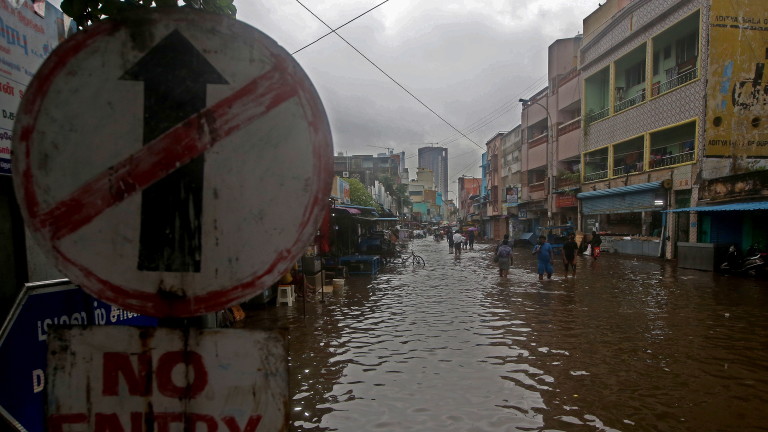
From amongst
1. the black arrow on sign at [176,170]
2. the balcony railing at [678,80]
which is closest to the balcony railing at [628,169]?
the balcony railing at [678,80]

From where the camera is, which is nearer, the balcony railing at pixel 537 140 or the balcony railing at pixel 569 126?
the balcony railing at pixel 569 126

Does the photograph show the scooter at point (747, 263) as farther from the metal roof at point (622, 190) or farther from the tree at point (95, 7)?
the tree at point (95, 7)

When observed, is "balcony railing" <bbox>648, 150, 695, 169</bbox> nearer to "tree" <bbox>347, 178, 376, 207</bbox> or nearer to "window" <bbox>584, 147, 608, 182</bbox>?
"window" <bbox>584, 147, 608, 182</bbox>

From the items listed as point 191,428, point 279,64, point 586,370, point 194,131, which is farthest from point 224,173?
point 586,370

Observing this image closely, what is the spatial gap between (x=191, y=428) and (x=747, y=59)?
24159 millimetres

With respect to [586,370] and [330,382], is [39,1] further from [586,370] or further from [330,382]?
[586,370]

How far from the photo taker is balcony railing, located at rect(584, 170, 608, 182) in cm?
2731

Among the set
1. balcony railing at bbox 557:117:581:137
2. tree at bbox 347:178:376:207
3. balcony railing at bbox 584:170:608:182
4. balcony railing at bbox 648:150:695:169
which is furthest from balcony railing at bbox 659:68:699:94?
tree at bbox 347:178:376:207

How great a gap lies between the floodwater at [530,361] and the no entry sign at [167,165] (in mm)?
3441

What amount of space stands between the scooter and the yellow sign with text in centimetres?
545

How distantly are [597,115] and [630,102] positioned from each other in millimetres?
3074

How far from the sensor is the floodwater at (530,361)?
4230 millimetres

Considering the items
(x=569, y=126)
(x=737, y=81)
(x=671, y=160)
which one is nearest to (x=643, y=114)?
(x=671, y=160)

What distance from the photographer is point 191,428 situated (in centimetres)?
120
